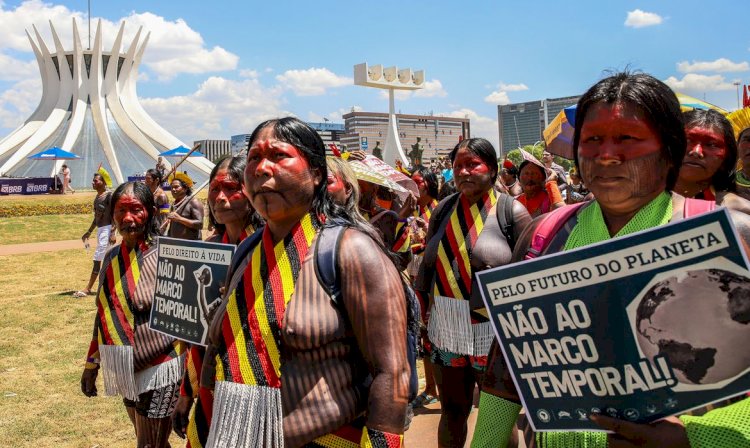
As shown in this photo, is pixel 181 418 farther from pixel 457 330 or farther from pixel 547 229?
pixel 457 330

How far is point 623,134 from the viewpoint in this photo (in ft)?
5.64

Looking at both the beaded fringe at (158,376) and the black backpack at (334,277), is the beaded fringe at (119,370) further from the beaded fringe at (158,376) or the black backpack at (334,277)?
the black backpack at (334,277)

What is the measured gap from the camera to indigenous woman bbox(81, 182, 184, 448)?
11.9ft

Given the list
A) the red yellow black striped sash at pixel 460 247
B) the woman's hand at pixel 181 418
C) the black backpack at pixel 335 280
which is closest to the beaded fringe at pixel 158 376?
the woman's hand at pixel 181 418

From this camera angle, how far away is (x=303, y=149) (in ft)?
7.60

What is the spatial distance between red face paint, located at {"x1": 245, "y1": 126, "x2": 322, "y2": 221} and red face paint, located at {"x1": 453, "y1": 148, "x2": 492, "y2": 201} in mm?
2056

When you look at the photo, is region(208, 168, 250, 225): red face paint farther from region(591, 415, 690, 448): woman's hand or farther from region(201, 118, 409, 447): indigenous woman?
region(591, 415, 690, 448): woman's hand

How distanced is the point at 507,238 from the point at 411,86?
67221mm

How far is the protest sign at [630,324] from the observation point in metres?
1.38

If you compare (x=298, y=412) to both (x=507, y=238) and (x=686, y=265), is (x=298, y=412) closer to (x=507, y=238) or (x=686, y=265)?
(x=686, y=265)

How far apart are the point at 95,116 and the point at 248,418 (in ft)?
194

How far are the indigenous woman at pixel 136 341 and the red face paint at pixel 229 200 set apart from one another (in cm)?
45

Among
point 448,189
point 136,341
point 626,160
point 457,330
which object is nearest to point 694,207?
point 626,160

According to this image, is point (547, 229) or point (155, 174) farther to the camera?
point (155, 174)
